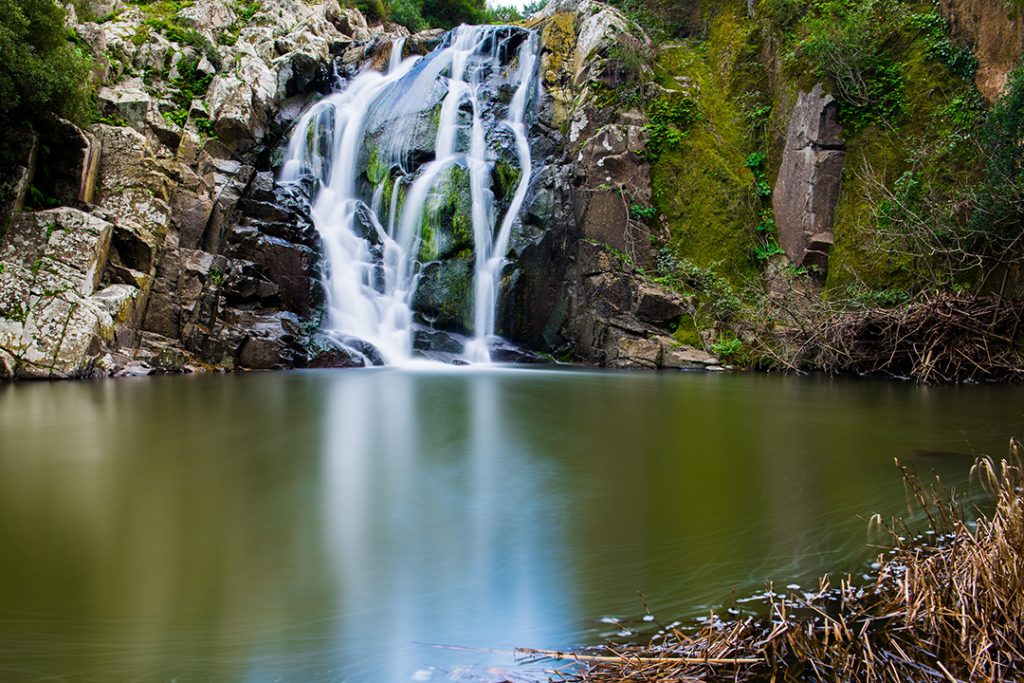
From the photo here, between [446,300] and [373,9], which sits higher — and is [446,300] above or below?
below

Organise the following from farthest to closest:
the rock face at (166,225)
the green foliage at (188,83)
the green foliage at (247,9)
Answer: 1. the green foliage at (247,9)
2. the green foliage at (188,83)
3. the rock face at (166,225)

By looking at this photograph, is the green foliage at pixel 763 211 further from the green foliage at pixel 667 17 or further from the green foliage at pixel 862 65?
the green foliage at pixel 667 17

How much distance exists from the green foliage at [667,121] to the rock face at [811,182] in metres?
2.88

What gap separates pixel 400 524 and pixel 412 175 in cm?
1542

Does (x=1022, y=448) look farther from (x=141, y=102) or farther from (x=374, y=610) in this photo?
(x=141, y=102)

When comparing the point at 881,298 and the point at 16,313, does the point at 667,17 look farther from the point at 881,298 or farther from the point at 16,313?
the point at 16,313

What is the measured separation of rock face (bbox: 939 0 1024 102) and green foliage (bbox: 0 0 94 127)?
19.5m

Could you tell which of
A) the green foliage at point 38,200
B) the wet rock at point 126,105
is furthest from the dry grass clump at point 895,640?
the wet rock at point 126,105

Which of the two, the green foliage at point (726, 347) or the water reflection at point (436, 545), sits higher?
the green foliage at point (726, 347)

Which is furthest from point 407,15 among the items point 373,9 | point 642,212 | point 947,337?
point 947,337

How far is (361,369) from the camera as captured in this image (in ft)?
47.3

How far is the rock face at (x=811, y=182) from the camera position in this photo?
15.3m

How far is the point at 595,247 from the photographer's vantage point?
16047mm

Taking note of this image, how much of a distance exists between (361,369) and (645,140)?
10.2 metres
